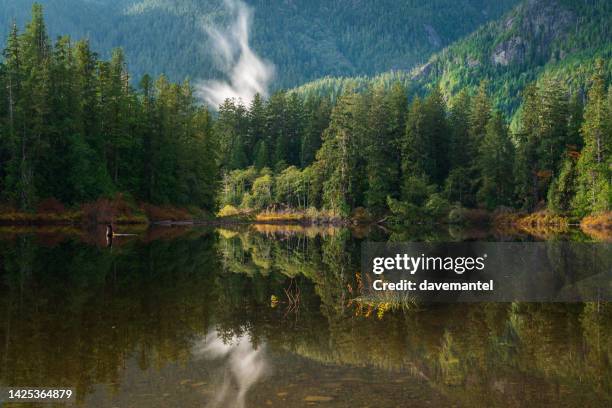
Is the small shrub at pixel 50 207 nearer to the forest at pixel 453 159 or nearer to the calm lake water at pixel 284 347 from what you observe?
the calm lake water at pixel 284 347

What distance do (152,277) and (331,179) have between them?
2427 inches

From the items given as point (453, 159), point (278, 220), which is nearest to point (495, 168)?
point (453, 159)

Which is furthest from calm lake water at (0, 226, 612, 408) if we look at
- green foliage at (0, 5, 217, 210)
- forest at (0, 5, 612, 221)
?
forest at (0, 5, 612, 221)

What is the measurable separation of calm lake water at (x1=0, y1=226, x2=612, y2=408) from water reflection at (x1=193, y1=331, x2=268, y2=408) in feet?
0.09

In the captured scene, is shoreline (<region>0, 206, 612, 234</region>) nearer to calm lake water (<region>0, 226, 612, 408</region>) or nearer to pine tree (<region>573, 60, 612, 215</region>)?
pine tree (<region>573, 60, 612, 215</region>)

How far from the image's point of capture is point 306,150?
104062 millimetres

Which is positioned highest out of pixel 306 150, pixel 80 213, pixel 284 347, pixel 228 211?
pixel 306 150

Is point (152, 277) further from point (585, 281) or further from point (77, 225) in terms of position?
point (77, 225)

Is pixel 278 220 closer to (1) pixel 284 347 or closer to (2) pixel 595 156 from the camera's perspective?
(2) pixel 595 156

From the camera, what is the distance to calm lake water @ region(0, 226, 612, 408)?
313 inches

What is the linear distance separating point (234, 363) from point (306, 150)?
95.3 metres

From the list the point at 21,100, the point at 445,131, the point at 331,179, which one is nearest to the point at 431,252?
the point at 21,100

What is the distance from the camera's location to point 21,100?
5219cm

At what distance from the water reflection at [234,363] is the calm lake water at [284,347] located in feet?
0.09
